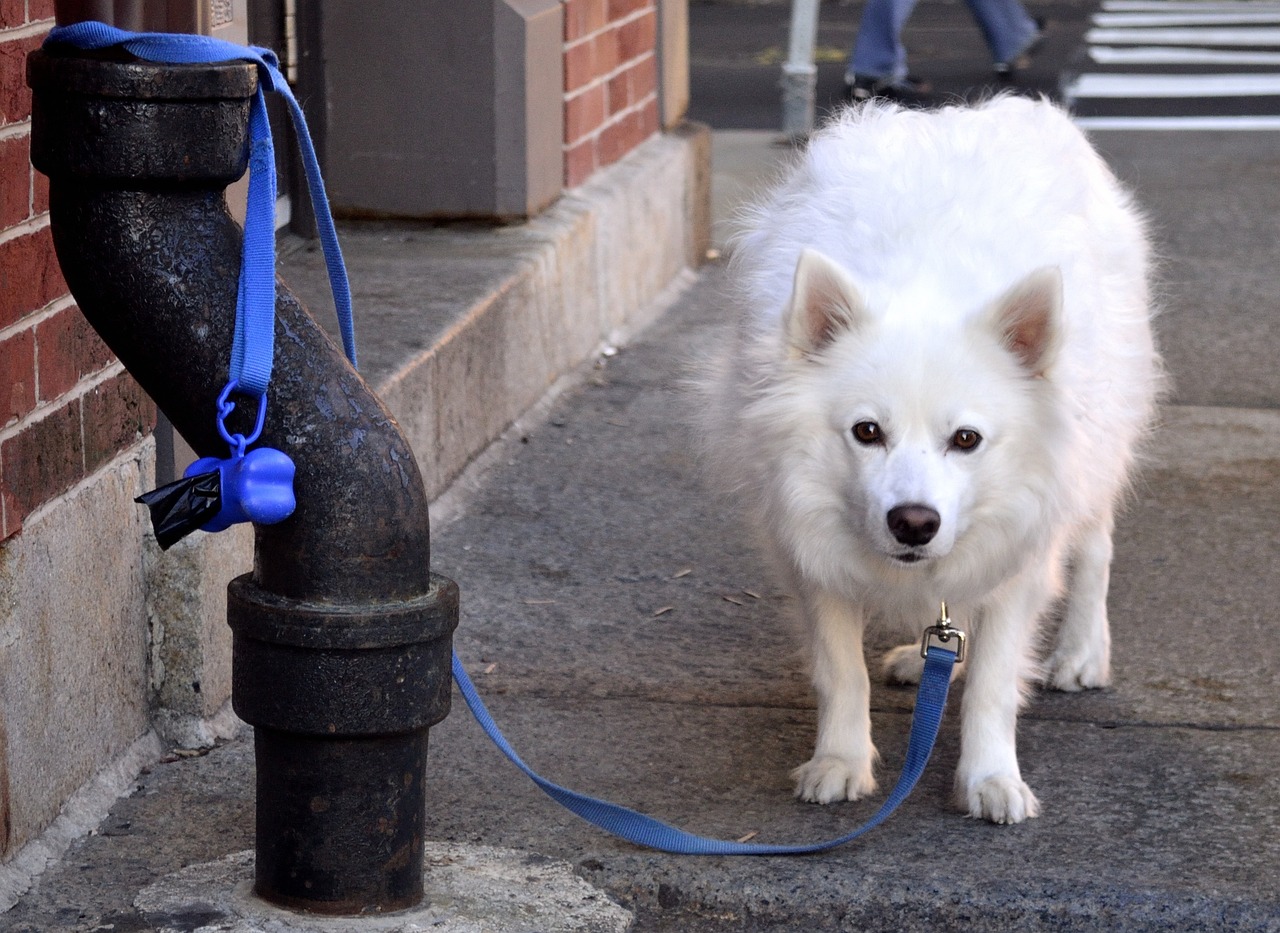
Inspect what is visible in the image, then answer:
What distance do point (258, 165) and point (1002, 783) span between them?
73.1 inches

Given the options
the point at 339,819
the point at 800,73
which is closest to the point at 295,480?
the point at 339,819

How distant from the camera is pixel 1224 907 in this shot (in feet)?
9.94

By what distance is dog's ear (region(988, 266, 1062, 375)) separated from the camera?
10.4 ft

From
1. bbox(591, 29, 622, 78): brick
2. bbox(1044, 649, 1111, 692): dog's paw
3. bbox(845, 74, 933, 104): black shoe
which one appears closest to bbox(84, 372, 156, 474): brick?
bbox(1044, 649, 1111, 692): dog's paw

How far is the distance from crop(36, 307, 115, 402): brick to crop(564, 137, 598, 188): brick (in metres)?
3.26

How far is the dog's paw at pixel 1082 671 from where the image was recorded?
13.3 ft

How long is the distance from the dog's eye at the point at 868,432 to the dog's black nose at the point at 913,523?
16 centimetres

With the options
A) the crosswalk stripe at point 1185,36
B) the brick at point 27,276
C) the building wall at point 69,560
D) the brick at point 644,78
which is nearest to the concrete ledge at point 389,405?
the building wall at point 69,560

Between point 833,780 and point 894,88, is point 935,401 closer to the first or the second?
point 833,780

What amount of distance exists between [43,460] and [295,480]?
2.37 feet

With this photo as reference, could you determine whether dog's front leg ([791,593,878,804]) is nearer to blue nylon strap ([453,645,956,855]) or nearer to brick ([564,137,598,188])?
blue nylon strap ([453,645,956,855])

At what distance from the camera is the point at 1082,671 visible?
406cm

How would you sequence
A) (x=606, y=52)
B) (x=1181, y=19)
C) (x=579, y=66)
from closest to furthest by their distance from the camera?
(x=579, y=66)
(x=606, y=52)
(x=1181, y=19)

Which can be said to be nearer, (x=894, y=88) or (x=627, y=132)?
(x=627, y=132)
